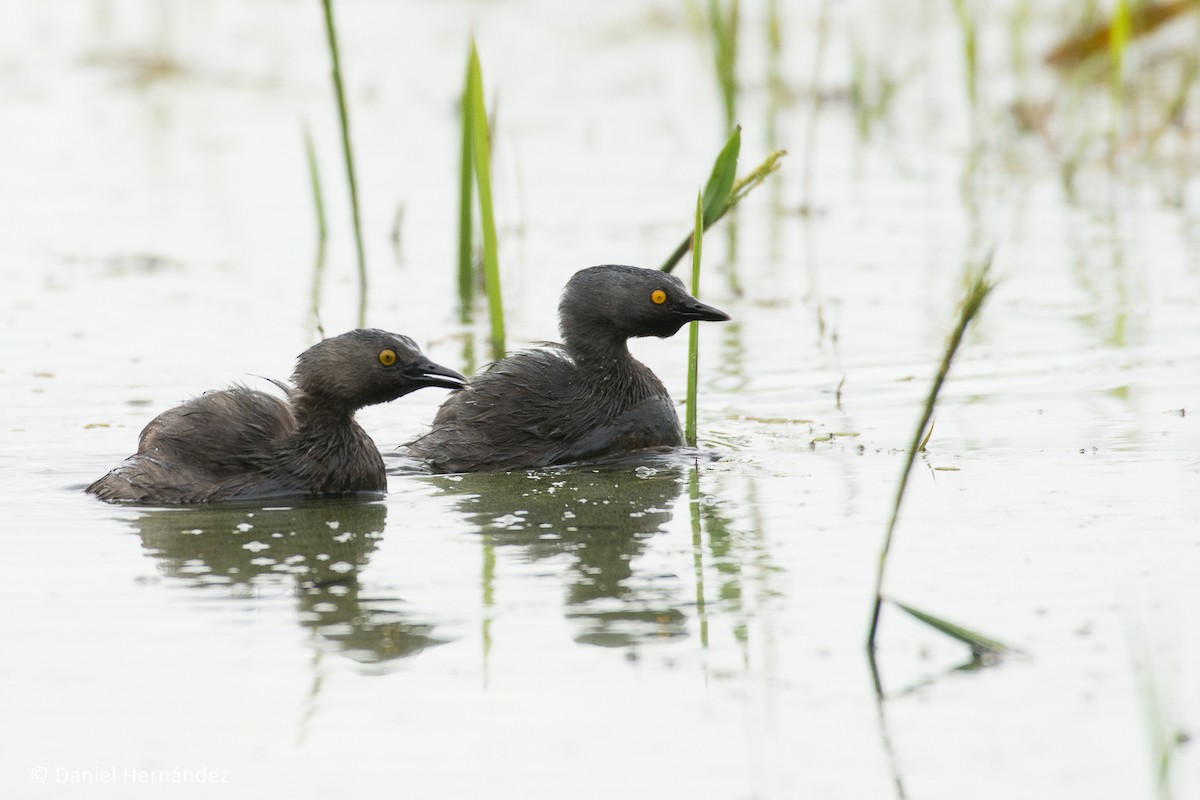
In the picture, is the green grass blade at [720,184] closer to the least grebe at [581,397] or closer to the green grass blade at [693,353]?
the green grass blade at [693,353]

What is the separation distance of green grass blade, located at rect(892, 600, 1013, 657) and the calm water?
0.21 feet

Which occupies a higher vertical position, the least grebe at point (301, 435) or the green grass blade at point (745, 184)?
the green grass blade at point (745, 184)

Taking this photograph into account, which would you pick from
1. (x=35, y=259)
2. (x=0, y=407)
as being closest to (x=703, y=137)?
(x=35, y=259)

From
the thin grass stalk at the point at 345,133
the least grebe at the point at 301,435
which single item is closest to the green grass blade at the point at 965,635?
the least grebe at the point at 301,435

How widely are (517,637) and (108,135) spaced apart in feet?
42.6

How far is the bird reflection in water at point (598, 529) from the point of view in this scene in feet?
18.2

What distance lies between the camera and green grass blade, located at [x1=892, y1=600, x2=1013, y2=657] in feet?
15.9

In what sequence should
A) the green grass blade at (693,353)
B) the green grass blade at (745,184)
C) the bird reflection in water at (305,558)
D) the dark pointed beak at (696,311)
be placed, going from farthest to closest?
the dark pointed beak at (696,311)
the green grass blade at (745,184)
the green grass blade at (693,353)
the bird reflection in water at (305,558)

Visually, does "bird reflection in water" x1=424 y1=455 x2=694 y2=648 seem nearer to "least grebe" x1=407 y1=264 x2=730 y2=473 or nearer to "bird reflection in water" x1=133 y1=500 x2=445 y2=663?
"least grebe" x1=407 y1=264 x2=730 y2=473

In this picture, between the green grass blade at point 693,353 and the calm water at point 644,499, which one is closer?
the calm water at point 644,499

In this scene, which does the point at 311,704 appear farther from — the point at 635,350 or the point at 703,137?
the point at 703,137

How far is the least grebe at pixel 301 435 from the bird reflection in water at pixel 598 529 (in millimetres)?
439

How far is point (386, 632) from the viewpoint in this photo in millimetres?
5418

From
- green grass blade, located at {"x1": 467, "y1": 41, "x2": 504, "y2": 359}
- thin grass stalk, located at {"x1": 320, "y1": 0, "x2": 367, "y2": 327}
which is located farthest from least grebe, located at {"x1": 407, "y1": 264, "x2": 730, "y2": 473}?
thin grass stalk, located at {"x1": 320, "y1": 0, "x2": 367, "y2": 327}
